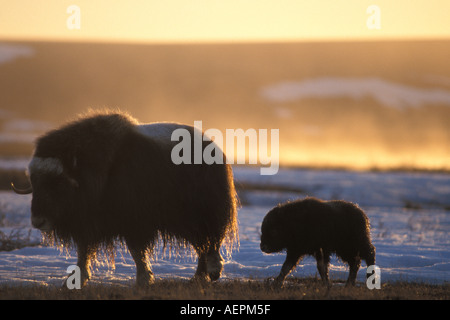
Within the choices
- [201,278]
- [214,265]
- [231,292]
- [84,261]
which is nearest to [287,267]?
[231,292]

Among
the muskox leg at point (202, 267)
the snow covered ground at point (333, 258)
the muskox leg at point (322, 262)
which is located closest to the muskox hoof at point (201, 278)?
the muskox leg at point (202, 267)

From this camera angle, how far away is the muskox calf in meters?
7.66

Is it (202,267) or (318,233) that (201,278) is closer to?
(202,267)

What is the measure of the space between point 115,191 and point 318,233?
234cm

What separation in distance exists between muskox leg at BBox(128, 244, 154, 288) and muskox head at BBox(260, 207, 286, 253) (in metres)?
1.37

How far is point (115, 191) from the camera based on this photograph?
24.6 ft

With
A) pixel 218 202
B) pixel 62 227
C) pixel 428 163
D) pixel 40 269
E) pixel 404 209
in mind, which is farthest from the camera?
pixel 428 163

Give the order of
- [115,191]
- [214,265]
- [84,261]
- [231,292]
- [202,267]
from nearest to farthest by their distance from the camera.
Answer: [231,292], [115,191], [84,261], [214,265], [202,267]

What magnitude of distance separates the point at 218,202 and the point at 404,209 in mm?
9348

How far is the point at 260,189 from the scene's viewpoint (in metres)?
19.6

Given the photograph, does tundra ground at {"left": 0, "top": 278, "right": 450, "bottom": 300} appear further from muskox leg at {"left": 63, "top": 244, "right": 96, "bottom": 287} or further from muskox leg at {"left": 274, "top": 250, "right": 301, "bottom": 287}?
muskox leg at {"left": 63, "top": 244, "right": 96, "bottom": 287}

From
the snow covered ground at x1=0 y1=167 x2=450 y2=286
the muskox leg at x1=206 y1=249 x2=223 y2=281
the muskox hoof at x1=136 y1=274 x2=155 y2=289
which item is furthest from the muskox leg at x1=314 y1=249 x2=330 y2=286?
the muskox hoof at x1=136 y1=274 x2=155 y2=289
